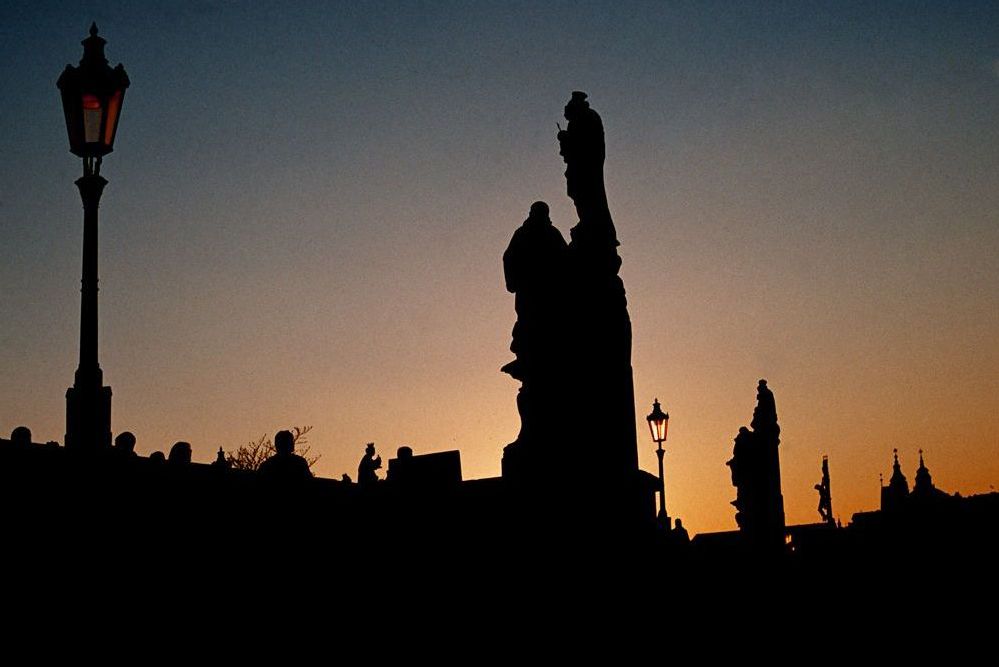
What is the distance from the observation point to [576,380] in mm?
12008

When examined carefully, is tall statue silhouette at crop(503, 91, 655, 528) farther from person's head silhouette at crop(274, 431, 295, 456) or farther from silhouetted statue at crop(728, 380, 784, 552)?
silhouetted statue at crop(728, 380, 784, 552)

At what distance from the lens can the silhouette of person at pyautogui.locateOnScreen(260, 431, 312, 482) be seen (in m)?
10.2

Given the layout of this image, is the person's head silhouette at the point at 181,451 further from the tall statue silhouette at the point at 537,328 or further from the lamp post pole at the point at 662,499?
the lamp post pole at the point at 662,499

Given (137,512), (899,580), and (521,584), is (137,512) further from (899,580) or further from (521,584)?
(899,580)

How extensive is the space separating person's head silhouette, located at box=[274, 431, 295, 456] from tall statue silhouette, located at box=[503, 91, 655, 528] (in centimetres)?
235

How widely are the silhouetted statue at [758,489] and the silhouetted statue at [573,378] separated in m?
8.26

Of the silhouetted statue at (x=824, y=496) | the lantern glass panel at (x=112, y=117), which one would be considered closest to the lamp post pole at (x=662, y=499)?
A: the lantern glass panel at (x=112, y=117)

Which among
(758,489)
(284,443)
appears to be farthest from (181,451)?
(758,489)

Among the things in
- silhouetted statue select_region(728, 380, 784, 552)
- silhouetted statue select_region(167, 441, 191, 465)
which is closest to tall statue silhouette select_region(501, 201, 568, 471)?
silhouetted statue select_region(167, 441, 191, 465)

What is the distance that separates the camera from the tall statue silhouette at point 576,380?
11812 mm

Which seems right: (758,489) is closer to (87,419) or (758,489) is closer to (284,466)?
(284,466)

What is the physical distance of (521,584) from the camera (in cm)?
1130

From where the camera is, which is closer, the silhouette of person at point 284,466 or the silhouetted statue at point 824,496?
the silhouette of person at point 284,466

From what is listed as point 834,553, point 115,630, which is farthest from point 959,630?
point 115,630
